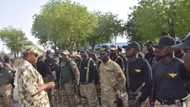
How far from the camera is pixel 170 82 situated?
24.0 ft

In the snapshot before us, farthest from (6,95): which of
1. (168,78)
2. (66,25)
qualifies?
(66,25)

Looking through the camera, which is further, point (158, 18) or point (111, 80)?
point (158, 18)

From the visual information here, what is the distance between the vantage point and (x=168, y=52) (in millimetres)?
7449

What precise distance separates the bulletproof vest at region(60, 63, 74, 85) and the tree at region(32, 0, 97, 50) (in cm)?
6368

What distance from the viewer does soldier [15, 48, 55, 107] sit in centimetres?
813

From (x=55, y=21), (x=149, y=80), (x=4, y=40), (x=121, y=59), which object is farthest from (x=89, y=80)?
(x=4, y=40)

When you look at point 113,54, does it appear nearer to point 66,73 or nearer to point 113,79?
point 113,79

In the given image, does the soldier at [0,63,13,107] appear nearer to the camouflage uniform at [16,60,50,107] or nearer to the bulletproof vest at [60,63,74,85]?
the bulletproof vest at [60,63,74,85]

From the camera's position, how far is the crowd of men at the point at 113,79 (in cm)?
728

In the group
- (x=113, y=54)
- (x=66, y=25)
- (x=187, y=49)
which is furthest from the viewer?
(x=66, y=25)

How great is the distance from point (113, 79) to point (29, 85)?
2969mm

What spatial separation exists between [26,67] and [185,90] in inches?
94.6

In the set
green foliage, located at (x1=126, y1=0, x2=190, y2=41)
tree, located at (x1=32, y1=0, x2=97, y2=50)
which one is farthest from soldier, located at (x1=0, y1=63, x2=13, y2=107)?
tree, located at (x1=32, y1=0, x2=97, y2=50)

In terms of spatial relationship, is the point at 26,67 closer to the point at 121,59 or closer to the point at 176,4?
the point at 121,59
